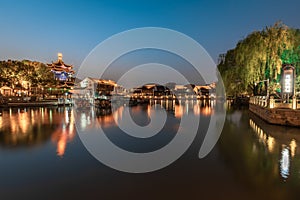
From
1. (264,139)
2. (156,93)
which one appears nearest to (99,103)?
(264,139)

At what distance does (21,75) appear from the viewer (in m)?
38.4

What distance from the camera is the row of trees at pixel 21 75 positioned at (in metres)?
36.5

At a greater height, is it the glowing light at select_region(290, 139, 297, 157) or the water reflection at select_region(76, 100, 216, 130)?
the glowing light at select_region(290, 139, 297, 157)

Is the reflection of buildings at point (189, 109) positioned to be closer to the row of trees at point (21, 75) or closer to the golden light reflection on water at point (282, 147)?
the golden light reflection on water at point (282, 147)

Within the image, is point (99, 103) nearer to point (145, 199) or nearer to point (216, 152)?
point (216, 152)

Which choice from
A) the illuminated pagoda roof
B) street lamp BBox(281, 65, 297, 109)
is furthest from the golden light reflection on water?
the illuminated pagoda roof

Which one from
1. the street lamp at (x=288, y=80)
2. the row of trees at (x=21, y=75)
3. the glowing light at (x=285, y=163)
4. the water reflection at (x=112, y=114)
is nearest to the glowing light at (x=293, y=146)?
the glowing light at (x=285, y=163)

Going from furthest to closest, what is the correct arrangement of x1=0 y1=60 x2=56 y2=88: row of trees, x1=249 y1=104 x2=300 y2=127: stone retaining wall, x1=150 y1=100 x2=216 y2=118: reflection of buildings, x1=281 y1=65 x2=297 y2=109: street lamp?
x1=0 y1=60 x2=56 y2=88: row of trees < x1=150 y1=100 x2=216 y2=118: reflection of buildings < x1=281 y1=65 x2=297 y2=109: street lamp < x1=249 y1=104 x2=300 y2=127: stone retaining wall

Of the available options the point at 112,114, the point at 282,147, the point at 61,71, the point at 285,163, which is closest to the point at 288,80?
the point at 282,147

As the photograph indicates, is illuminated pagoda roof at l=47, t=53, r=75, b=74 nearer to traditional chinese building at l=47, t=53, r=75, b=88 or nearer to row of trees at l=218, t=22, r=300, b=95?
traditional chinese building at l=47, t=53, r=75, b=88

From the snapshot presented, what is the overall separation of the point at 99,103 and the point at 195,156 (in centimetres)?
2296

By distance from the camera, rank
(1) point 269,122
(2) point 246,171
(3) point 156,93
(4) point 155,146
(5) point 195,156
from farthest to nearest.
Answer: (3) point 156,93, (1) point 269,122, (4) point 155,146, (5) point 195,156, (2) point 246,171

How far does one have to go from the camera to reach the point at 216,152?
302 inches

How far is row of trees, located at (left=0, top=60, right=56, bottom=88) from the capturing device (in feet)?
120
